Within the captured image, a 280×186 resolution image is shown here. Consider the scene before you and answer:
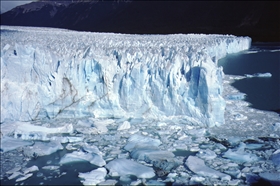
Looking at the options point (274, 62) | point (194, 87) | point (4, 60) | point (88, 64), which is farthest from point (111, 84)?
point (274, 62)

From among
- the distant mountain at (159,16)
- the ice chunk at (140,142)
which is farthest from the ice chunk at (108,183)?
the distant mountain at (159,16)

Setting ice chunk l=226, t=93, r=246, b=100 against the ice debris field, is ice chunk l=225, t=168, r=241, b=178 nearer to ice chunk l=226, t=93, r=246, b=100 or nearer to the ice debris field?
the ice debris field

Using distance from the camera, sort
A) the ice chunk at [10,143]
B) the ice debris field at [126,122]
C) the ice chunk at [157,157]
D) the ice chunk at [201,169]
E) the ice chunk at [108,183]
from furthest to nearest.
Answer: the ice chunk at [10,143], the ice chunk at [157,157], the ice debris field at [126,122], the ice chunk at [201,169], the ice chunk at [108,183]

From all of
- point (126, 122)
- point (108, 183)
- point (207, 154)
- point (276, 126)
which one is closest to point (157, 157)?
point (207, 154)

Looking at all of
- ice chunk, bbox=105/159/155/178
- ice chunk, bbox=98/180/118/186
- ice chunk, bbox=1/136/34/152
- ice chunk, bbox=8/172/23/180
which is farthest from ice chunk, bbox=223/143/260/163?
ice chunk, bbox=1/136/34/152

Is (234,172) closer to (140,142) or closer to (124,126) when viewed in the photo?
(140,142)

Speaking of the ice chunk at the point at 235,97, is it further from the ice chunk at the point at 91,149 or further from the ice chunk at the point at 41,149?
the ice chunk at the point at 41,149
